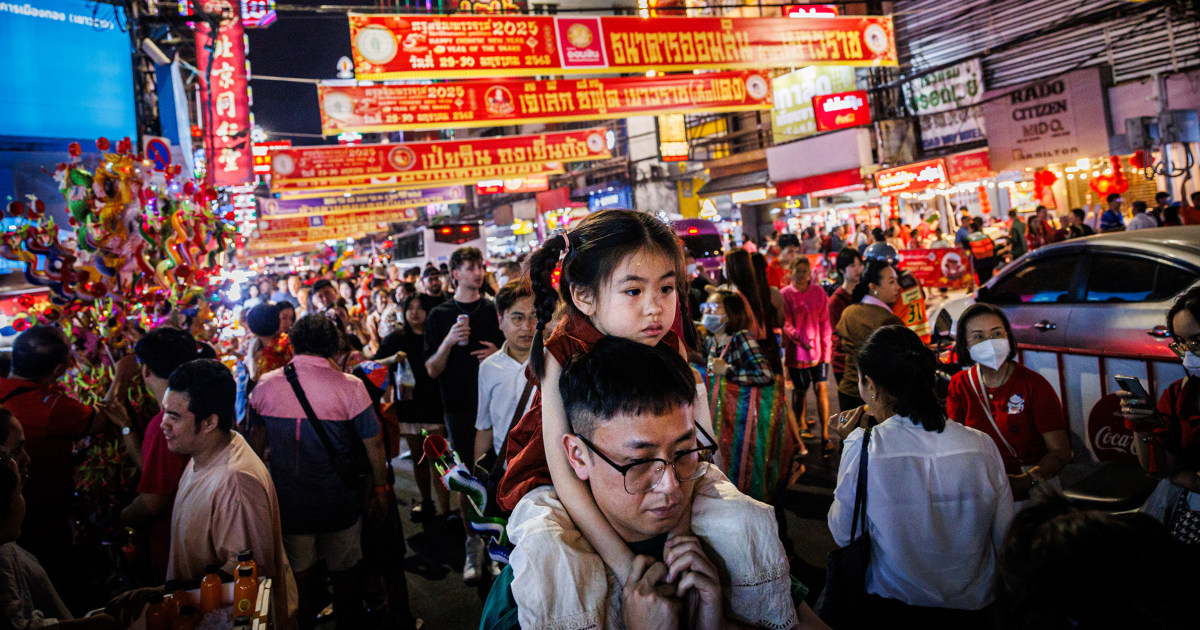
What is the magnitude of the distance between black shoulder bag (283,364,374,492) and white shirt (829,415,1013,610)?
285cm

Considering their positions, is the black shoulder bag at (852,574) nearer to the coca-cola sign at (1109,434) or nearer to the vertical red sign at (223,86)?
the coca-cola sign at (1109,434)

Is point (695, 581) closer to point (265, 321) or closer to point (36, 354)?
point (36, 354)

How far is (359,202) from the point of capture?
24984 millimetres

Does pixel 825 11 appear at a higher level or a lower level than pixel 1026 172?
higher

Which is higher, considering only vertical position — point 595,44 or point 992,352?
point 595,44

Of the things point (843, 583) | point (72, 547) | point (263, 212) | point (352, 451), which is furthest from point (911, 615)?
point (263, 212)

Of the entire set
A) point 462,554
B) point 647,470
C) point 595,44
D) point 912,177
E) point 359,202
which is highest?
point 359,202

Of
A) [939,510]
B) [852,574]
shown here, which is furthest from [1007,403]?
[852,574]

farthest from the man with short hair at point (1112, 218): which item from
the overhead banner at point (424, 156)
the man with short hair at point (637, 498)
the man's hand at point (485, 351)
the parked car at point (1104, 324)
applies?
the man with short hair at point (637, 498)

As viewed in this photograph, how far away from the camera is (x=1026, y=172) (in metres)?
17.1

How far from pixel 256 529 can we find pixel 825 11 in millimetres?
15501

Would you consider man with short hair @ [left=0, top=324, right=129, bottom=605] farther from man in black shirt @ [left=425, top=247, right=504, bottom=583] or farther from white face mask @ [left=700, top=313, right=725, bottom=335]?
white face mask @ [left=700, top=313, right=725, bottom=335]

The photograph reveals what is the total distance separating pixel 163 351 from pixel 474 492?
2981 mm

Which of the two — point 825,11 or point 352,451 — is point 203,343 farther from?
point 825,11
